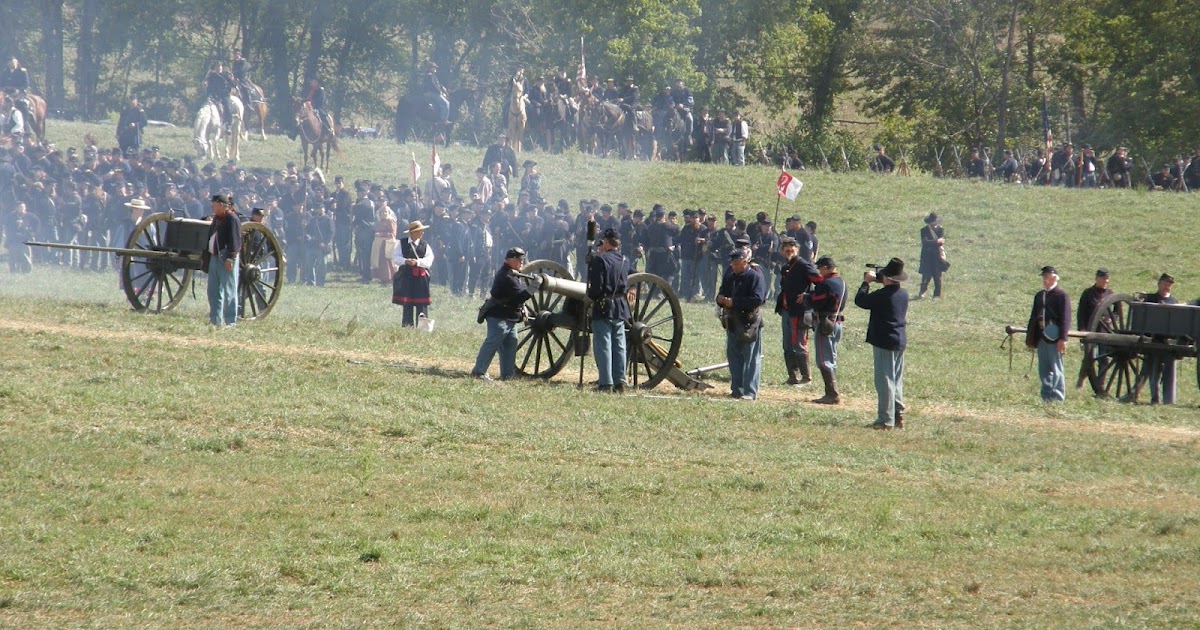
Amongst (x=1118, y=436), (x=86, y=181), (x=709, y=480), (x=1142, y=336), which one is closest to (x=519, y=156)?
(x=86, y=181)

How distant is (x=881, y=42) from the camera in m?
51.9

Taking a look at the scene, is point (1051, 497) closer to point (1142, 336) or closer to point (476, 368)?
point (476, 368)

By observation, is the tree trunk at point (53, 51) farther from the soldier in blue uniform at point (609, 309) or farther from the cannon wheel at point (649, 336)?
the soldier in blue uniform at point (609, 309)

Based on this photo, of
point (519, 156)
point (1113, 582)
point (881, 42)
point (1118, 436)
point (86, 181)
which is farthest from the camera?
point (881, 42)

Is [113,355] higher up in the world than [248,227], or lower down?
lower down

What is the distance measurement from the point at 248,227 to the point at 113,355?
3741mm

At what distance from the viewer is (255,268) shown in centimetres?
1702

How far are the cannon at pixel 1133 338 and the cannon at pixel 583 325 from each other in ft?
13.3

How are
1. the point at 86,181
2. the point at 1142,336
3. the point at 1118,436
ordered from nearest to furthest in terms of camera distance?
the point at 1118,436
the point at 1142,336
the point at 86,181

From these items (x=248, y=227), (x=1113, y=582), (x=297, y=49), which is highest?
(x=297, y=49)

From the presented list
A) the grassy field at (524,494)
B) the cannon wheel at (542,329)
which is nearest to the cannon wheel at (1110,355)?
the grassy field at (524,494)

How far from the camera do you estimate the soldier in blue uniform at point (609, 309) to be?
13297 mm

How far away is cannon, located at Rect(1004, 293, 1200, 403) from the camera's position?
16062 mm

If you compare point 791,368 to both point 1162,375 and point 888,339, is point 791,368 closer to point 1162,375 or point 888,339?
point 888,339
